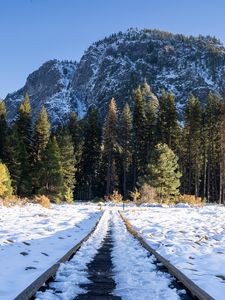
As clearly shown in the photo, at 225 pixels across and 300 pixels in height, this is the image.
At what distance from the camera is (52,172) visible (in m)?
51.1

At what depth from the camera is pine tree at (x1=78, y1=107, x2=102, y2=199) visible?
73.3 metres

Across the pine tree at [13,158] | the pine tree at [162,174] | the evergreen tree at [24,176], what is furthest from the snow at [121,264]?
the evergreen tree at [24,176]

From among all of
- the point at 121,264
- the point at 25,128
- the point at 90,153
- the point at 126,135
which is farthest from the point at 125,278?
the point at 90,153

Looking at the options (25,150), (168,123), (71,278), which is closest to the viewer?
(71,278)

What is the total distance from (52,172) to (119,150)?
27.2 m

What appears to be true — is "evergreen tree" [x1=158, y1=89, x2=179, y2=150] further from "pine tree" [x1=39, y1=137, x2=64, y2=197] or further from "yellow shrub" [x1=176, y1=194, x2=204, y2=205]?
"pine tree" [x1=39, y1=137, x2=64, y2=197]

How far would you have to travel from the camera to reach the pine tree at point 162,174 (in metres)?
47.7

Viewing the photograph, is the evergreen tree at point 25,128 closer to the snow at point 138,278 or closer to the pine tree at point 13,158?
the pine tree at point 13,158

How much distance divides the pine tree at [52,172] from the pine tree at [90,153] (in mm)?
21498

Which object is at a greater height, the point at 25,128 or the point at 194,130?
the point at 194,130

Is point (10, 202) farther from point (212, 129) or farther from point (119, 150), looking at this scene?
point (119, 150)

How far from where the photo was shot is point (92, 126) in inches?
2918

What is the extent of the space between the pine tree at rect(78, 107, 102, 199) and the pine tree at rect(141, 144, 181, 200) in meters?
25.4

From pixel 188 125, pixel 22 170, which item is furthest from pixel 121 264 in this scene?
pixel 188 125
